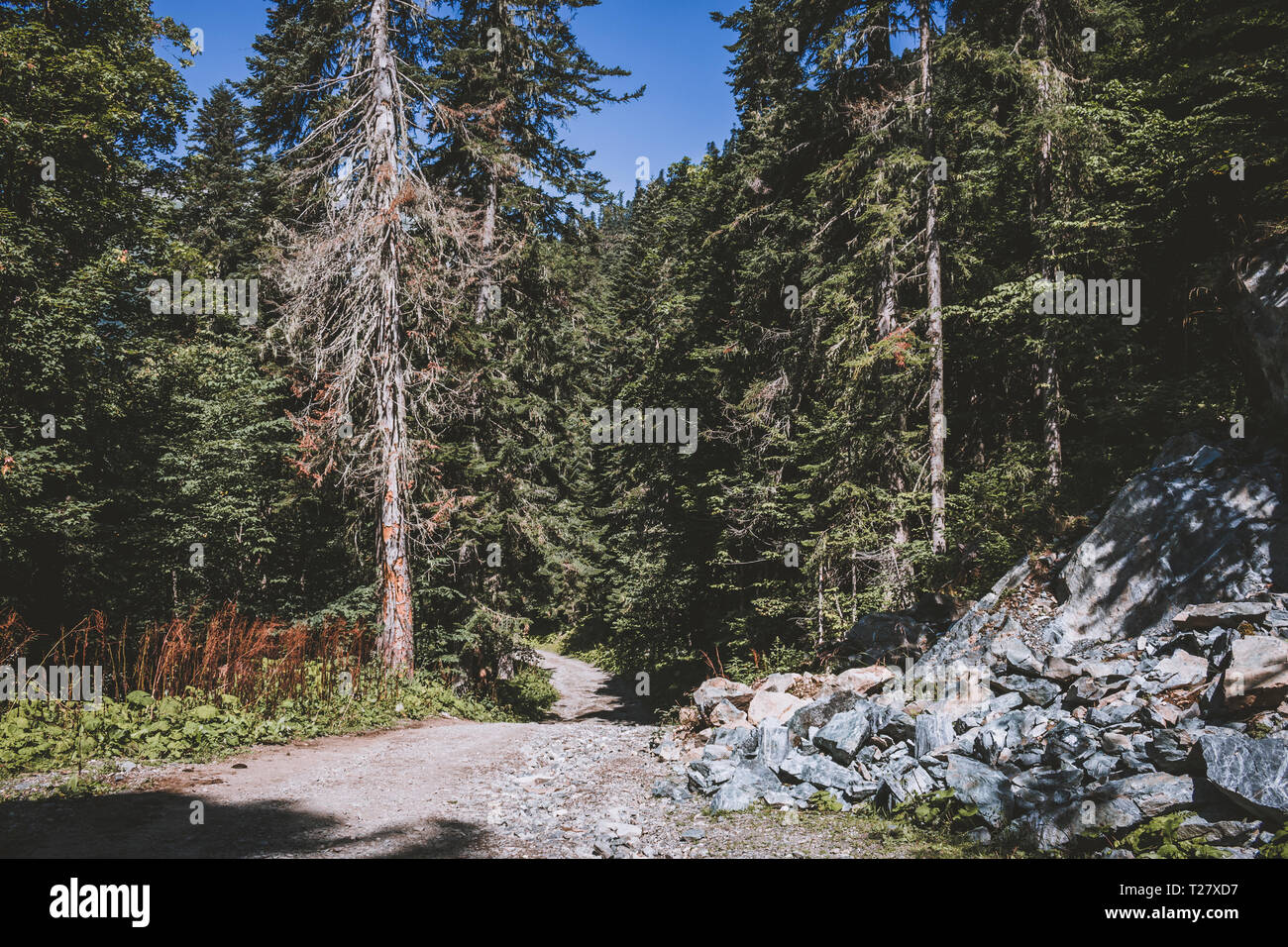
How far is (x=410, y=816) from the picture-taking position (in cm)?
567

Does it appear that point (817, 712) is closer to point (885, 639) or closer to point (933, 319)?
point (885, 639)

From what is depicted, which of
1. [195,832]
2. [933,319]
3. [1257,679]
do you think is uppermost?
[933,319]

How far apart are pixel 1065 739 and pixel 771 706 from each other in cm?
366

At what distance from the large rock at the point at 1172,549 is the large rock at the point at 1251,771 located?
285cm

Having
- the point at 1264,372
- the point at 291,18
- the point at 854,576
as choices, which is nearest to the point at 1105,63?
the point at 1264,372

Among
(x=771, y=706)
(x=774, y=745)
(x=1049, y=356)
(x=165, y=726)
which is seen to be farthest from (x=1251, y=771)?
(x=165, y=726)

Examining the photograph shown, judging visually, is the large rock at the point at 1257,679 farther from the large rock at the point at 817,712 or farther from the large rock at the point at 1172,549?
the large rock at the point at 817,712

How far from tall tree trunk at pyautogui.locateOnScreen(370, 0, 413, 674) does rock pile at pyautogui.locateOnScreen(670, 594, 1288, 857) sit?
22.0 ft

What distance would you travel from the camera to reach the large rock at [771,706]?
26.9 ft

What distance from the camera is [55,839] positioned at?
14.3ft

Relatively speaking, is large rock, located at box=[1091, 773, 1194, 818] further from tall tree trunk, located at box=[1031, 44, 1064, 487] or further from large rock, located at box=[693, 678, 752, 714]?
tall tree trunk, located at box=[1031, 44, 1064, 487]

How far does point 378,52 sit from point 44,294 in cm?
759

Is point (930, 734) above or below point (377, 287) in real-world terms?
below
